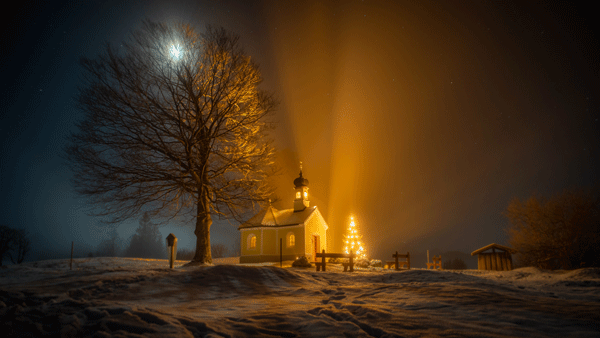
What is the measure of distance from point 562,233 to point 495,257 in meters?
5.16

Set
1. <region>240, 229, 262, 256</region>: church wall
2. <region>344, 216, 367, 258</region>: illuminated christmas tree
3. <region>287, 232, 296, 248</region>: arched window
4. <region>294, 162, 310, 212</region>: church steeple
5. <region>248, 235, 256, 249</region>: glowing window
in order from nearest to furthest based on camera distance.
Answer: <region>287, 232, 296, 248</region>: arched window < <region>240, 229, 262, 256</region>: church wall < <region>248, 235, 256, 249</region>: glowing window < <region>344, 216, 367, 258</region>: illuminated christmas tree < <region>294, 162, 310, 212</region>: church steeple

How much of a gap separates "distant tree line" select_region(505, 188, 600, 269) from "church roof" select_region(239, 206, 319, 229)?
716 inches

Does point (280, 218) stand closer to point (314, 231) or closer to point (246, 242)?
point (314, 231)

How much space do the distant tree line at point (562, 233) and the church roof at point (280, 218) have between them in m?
18.2

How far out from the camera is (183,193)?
1500 centimetres

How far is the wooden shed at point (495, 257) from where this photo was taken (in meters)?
22.1

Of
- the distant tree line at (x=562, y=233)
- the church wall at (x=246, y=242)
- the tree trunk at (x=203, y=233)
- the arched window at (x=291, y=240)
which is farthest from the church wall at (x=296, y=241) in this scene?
the distant tree line at (x=562, y=233)

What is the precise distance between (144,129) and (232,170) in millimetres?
4531

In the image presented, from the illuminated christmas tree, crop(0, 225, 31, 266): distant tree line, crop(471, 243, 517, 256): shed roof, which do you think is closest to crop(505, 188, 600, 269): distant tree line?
crop(471, 243, 517, 256): shed roof

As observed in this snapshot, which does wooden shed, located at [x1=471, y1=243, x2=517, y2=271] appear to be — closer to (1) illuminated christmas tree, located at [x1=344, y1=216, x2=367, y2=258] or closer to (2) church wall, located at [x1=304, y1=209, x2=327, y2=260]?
(1) illuminated christmas tree, located at [x1=344, y1=216, x2=367, y2=258]

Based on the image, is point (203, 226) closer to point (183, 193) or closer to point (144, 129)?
point (183, 193)

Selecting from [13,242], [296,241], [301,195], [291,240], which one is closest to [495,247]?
[296,241]

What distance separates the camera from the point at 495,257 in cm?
2258

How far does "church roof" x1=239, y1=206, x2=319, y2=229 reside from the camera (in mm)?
29797
